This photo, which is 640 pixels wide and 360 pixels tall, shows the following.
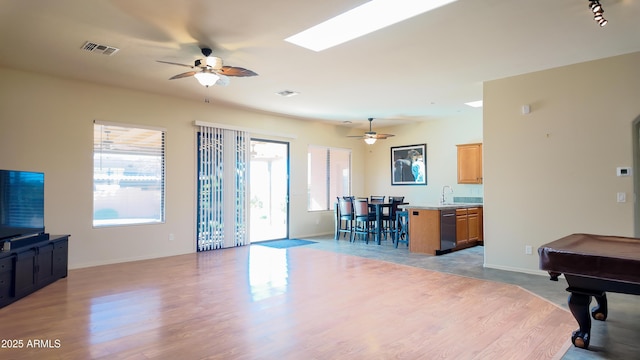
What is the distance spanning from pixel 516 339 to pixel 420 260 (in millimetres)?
3133

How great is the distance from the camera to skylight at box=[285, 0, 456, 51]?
3.27m

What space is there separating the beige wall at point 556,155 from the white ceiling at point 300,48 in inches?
12.1

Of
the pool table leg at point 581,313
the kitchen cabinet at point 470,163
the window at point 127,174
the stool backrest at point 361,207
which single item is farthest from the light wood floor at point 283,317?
the kitchen cabinet at point 470,163

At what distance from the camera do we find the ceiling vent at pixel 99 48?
13.4 feet

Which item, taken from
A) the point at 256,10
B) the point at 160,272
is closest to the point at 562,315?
the point at 256,10

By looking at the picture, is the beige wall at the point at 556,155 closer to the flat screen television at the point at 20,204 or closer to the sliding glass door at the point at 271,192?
the sliding glass door at the point at 271,192

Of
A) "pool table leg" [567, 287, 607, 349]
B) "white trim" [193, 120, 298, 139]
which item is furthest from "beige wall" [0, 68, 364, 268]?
"pool table leg" [567, 287, 607, 349]

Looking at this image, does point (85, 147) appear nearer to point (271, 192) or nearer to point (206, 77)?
point (206, 77)

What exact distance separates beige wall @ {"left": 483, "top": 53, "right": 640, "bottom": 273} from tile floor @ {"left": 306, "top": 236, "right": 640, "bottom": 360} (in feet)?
1.63

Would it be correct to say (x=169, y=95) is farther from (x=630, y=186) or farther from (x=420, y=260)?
(x=630, y=186)

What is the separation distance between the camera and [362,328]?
3.17 m

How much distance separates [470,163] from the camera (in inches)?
316

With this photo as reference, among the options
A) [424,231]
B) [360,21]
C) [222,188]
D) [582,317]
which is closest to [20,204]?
[222,188]

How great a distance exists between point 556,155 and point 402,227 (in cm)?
382
